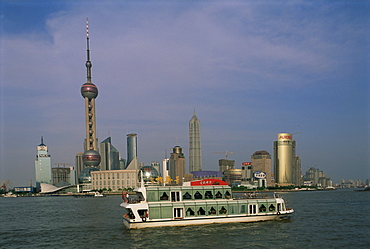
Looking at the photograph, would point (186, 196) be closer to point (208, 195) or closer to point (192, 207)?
point (192, 207)

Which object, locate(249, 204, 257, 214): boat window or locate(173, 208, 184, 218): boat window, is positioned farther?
locate(249, 204, 257, 214): boat window

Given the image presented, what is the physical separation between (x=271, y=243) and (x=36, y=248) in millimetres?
29206

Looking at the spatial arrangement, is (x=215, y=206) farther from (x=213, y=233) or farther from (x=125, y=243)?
(x=125, y=243)

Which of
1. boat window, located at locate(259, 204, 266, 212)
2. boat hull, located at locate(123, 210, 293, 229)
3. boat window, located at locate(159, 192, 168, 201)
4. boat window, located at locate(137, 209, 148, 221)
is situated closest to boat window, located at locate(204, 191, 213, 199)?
boat hull, located at locate(123, 210, 293, 229)

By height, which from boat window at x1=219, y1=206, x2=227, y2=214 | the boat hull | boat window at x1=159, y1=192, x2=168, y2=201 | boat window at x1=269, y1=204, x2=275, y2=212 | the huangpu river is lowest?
the huangpu river

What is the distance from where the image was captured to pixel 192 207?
174ft

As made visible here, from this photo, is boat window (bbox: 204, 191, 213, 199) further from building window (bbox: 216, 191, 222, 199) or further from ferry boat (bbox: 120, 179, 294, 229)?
building window (bbox: 216, 191, 222, 199)

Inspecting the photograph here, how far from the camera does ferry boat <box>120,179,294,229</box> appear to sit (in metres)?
51.1

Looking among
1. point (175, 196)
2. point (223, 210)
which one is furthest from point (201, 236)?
point (223, 210)

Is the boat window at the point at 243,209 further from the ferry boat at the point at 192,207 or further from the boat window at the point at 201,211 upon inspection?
the boat window at the point at 201,211

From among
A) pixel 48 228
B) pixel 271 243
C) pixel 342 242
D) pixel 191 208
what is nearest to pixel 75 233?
pixel 48 228

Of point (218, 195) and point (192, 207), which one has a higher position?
point (218, 195)

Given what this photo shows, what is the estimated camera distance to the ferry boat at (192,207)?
168ft

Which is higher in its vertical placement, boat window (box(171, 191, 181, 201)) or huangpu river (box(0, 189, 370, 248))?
boat window (box(171, 191, 181, 201))
